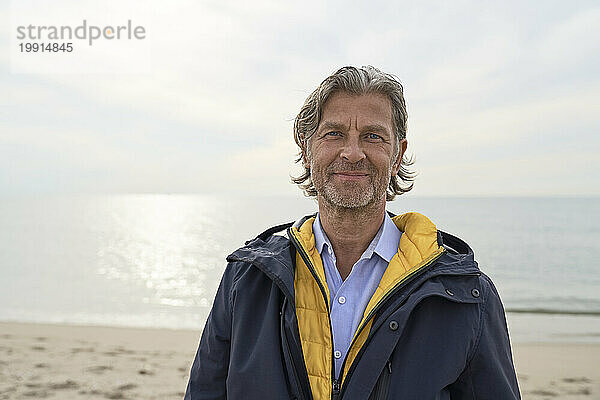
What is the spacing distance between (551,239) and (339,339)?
34.1 metres

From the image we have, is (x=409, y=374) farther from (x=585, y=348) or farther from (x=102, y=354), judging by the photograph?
(x=585, y=348)

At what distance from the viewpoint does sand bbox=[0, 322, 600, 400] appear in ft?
19.6

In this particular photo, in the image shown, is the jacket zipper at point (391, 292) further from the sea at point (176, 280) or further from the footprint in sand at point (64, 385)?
the sea at point (176, 280)

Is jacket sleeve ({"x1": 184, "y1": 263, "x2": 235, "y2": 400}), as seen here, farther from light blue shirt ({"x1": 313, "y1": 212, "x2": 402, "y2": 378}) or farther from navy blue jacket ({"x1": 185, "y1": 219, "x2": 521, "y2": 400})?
light blue shirt ({"x1": 313, "y1": 212, "x2": 402, "y2": 378})

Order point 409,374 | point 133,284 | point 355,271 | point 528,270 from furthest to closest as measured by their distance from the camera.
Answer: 1. point 528,270
2. point 133,284
3. point 355,271
4. point 409,374

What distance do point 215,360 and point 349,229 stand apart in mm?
766

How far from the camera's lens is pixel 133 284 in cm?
1694

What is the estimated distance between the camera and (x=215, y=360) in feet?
7.11

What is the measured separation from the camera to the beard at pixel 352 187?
2.20m

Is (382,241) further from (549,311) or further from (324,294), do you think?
(549,311)

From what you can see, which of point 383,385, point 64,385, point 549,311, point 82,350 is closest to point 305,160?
point 383,385

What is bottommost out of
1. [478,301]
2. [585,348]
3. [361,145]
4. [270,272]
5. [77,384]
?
[585,348]

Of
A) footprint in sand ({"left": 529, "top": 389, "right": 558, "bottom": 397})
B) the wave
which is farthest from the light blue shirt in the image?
the wave

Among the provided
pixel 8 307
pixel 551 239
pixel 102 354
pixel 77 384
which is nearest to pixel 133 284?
pixel 8 307
